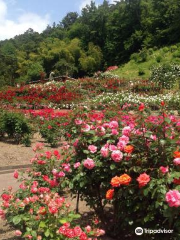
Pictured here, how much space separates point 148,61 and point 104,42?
59.1 ft

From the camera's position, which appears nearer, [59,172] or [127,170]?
[127,170]

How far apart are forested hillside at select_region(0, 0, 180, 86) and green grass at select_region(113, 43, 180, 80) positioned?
391 cm

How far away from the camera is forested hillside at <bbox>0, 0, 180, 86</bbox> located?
1492 inches

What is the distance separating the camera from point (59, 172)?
3.06 m

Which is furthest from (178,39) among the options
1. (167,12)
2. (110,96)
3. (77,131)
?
(77,131)

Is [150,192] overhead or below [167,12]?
below

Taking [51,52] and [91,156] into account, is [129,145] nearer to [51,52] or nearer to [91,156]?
[91,156]

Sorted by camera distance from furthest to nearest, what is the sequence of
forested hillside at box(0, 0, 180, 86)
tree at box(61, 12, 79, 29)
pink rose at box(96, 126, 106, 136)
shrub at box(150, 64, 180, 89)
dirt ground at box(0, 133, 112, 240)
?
1. tree at box(61, 12, 79, 29)
2. forested hillside at box(0, 0, 180, 86)
3. shrub at box(150, 64, 180, 89)
4. dirt ground at box(0, 133, 112, 240)
5. pink rose at box(96, 126, 106, 136)

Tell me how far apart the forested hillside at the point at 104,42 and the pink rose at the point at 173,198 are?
34334mm

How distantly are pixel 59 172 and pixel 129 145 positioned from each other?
0.83m

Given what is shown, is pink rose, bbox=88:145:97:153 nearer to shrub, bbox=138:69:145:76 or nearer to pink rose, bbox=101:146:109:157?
pink rose, bbox=101:146:109:157

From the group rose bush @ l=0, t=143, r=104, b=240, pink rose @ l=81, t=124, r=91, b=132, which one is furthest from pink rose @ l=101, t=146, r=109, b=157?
rose bush @ l=0, t=143, r=104, b=240

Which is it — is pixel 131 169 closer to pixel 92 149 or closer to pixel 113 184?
pixel 113 184

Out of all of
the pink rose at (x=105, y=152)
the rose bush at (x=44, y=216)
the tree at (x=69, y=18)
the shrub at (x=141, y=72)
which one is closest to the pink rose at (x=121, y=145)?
the pink rose at (x=105, y=152)
